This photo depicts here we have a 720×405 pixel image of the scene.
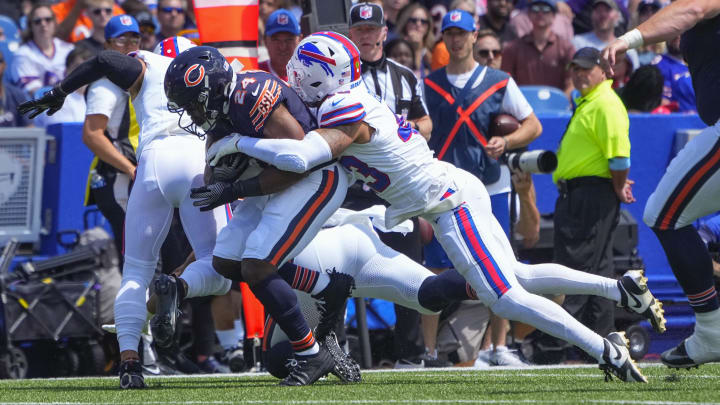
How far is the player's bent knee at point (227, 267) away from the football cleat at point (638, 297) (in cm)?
161

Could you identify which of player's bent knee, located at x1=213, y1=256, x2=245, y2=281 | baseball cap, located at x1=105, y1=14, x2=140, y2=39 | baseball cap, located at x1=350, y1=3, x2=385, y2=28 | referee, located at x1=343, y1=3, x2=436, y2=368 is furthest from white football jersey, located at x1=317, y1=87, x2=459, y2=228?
baseball cap, located at x1=105, y1=14, x2=140, y2=39

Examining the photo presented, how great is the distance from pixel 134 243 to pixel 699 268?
8.11 ft

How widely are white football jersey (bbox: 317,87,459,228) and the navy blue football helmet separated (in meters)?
0.42

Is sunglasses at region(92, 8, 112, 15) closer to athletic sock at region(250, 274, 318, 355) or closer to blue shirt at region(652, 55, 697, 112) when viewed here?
blue shirt at region(652, 55, 697, 112)

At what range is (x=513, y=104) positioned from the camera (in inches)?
315

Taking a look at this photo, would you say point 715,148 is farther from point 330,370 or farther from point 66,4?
point 66,4

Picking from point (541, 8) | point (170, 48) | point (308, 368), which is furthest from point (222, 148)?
point (541, 8)

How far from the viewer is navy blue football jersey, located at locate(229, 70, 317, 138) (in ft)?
17.9

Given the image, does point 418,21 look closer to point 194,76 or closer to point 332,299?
point 332,299

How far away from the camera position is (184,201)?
5.98 metres

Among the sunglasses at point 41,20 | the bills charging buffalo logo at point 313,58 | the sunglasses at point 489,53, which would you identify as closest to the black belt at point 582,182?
the sunglasses at point 489,53

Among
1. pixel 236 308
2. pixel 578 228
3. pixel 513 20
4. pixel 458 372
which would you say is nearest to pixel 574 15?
pixel 513 20

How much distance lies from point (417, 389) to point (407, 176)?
90 centimetres

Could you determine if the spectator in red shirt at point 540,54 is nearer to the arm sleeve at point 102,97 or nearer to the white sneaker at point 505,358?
the white sneaker at point 505,358
